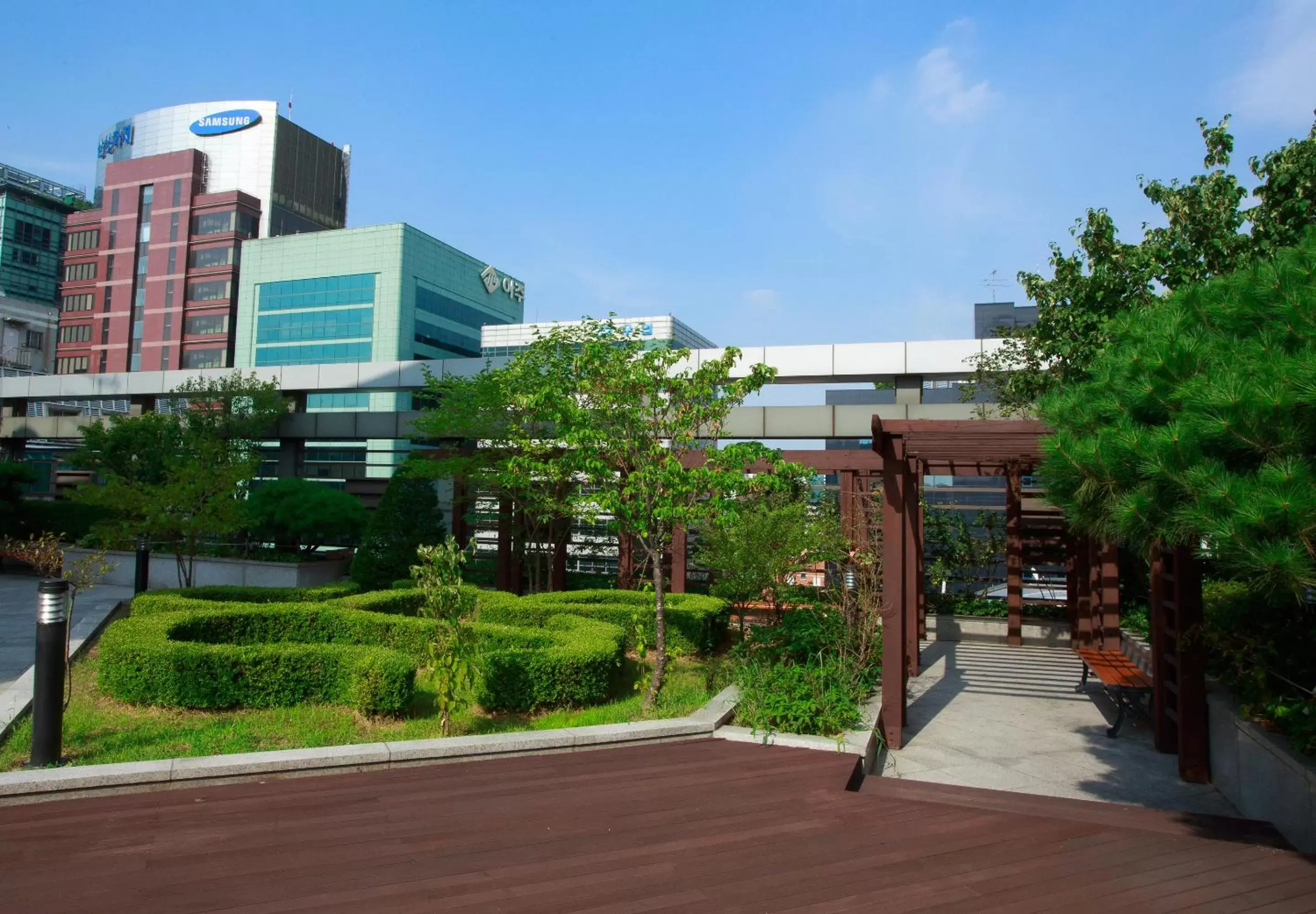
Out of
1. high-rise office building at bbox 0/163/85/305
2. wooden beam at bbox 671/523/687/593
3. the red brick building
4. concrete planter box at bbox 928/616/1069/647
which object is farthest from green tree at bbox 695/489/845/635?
high-rise office building at bbox 0/163/85/305

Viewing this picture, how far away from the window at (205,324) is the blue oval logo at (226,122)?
15539mm

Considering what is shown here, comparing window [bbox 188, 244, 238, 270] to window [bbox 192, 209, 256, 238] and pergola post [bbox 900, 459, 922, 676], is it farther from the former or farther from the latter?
pergola post [bbox 900, 459, 922, 676]

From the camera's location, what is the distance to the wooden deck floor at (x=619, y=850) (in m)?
4.14

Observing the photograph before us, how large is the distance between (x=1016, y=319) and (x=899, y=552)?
172 feet

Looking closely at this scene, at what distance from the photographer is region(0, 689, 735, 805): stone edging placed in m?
5.41

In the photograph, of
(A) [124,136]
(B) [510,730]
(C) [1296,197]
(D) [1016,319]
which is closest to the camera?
(B) [510,730]

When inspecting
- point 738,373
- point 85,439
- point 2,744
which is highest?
point 738,373

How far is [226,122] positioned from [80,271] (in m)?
15.8

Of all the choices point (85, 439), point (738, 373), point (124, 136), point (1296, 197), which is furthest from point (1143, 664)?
point (124, 136)

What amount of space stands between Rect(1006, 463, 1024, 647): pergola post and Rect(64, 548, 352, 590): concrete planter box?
14923mm

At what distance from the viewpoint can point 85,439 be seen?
24.2 metres

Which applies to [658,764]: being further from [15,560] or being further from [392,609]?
[15,560]

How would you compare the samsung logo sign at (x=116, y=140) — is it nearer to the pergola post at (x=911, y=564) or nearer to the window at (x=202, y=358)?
the window at (x=202, y=358)

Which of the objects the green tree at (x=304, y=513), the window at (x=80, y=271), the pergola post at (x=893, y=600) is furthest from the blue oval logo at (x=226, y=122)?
the pergola post at (x=893, y=600)
